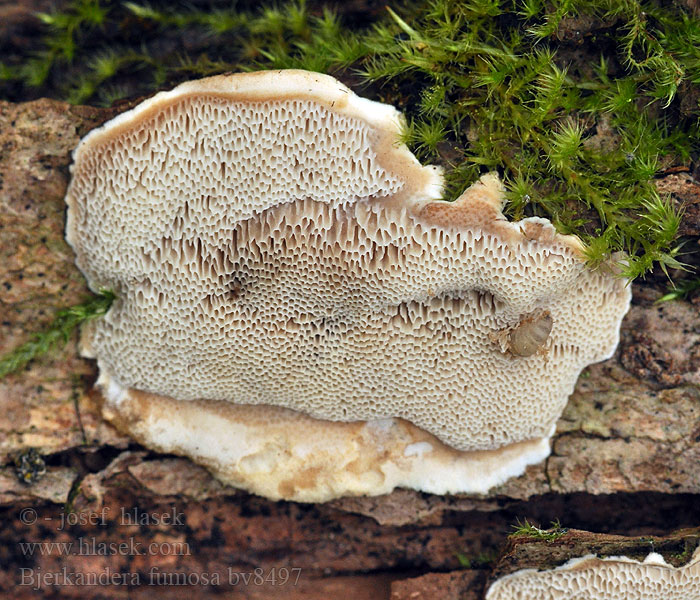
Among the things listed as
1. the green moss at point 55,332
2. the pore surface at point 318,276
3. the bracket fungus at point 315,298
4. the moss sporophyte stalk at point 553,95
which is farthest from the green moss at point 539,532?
the green moss at point 55,332

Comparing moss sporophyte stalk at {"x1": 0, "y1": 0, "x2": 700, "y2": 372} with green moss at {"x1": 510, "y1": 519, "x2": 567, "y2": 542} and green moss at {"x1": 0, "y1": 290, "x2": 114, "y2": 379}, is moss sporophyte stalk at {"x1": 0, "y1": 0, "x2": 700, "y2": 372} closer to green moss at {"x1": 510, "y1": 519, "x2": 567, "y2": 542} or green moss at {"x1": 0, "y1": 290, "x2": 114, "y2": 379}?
green moss at {"x1": 0, "y1": 290, "x2": 114, "y2": 379}

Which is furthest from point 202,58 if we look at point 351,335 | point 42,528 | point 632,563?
point 632,563

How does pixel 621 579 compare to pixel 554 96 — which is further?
pixel 621 579

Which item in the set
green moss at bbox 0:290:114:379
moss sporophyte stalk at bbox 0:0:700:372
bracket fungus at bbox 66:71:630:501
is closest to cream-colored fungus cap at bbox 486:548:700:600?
bracket fungus at bbox 66:71:630:501

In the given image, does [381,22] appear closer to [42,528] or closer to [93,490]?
[93,490]

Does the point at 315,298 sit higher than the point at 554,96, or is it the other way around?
the point at 554,96

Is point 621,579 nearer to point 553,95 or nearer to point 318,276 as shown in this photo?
point 318,276

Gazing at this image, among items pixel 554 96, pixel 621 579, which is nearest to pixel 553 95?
pixel 554 96
